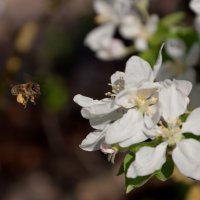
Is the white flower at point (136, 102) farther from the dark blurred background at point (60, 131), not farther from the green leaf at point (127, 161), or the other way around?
the dark blurred background at point (60, 131)

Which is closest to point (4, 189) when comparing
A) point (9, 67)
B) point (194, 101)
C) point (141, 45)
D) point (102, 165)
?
point (102, 165)

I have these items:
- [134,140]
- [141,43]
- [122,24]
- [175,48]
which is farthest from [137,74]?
[122,24]

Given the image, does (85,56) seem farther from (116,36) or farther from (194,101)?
(194,101)

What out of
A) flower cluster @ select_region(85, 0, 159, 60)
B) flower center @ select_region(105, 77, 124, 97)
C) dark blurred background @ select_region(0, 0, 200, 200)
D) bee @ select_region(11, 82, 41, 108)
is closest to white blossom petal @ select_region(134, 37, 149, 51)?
flower cluster @ select_region(85, 0, 159, 60)

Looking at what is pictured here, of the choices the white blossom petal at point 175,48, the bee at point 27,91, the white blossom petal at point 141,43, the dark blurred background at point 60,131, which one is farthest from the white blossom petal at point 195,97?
the dark blurred background at point 60,131

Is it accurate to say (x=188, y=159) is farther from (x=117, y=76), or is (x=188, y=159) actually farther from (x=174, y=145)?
(x=117, y=76)

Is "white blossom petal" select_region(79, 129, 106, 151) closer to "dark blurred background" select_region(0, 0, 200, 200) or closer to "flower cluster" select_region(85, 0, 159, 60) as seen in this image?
"flower cluster" select_region(85, 0, 159, 60)
